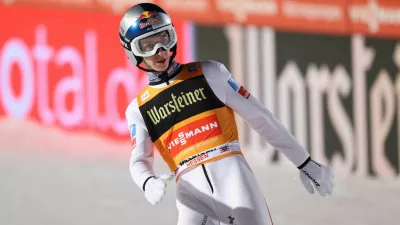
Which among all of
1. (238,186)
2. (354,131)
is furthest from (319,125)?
(238,186)

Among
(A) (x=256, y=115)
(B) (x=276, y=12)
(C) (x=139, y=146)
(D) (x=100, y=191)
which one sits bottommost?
(D) (x=100, y=191)

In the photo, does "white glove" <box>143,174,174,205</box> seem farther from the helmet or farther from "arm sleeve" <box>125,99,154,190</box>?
the helmet

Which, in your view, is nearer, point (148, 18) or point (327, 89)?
point (148, 18)

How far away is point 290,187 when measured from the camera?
7.98m

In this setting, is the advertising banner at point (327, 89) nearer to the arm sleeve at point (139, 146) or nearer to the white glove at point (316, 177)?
the white glove at point (316, 177)

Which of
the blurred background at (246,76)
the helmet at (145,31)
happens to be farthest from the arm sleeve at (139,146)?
the blurred background at (246,76)

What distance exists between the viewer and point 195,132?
473 centimetres

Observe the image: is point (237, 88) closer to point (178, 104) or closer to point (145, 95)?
point (178, 104)

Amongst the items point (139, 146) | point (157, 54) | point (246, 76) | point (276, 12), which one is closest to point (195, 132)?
point (139, 146)

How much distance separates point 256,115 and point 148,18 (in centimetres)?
66

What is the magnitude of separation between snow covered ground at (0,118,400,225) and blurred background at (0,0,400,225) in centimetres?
2

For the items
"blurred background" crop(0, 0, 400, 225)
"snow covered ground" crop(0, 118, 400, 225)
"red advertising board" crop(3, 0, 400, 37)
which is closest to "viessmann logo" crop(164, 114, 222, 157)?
"snow covered ground" crop(0, 118, 400, 225)

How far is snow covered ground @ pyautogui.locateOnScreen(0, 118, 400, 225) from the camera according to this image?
711cm

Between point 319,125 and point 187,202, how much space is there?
418cm
